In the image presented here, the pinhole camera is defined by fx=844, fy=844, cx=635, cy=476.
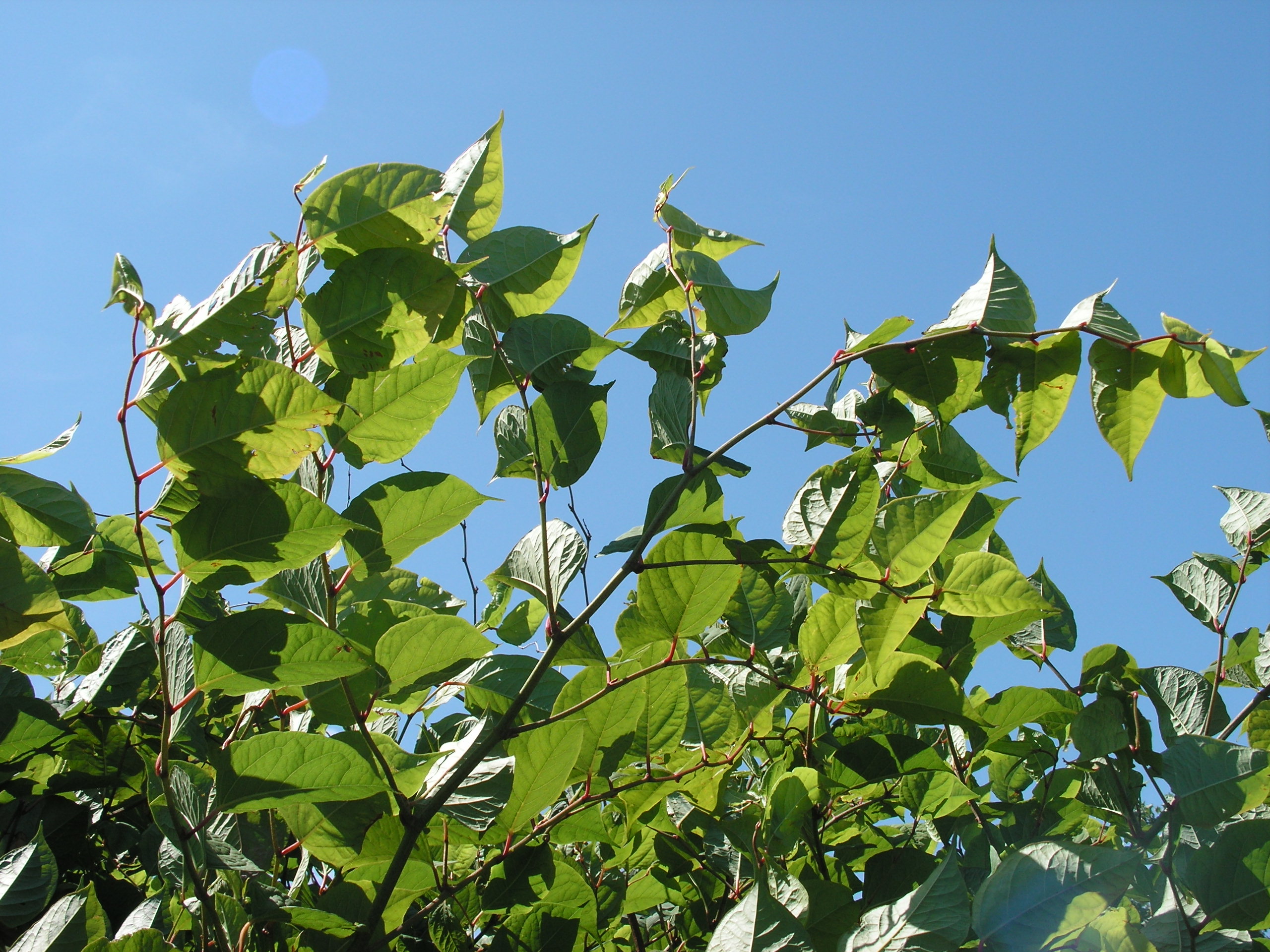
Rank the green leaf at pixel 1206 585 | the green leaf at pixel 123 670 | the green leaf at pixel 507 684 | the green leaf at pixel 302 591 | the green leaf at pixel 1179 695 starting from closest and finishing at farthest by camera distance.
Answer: the green leaf at pixel 302 591, the green leaf at pixel 507 684, the green leaf at pixel 1179 695, the green leaf at pixel 123 670, the green leaf at pixel 1206 585

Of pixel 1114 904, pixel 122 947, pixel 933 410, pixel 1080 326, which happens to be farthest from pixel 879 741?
pixel 122 947

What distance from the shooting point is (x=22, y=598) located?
2.88 feet

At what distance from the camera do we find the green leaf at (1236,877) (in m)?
0.91

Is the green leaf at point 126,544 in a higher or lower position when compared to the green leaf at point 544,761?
higher

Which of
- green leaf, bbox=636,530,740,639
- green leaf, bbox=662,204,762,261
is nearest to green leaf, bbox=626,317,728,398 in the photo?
green leaf, bbox=662,204,762,261

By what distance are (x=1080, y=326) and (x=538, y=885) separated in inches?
36.4

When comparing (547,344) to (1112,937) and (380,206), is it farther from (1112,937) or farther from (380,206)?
(1112,937)

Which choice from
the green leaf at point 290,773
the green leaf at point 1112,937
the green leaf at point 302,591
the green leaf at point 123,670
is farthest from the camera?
the green leaf at point 123,670

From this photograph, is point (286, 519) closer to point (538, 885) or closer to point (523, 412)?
point (523, 412)

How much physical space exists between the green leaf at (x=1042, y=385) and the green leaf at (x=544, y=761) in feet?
1.97

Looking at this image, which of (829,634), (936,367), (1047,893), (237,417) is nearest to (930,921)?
(1047,893)

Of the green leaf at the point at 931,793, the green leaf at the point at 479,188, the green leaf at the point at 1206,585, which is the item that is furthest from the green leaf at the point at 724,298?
the green leaf at the point at 1206,585

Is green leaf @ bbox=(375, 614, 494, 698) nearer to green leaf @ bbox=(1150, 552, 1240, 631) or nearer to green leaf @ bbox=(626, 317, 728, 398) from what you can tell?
green leaf @ bbox=(626, 317, 728, 398)

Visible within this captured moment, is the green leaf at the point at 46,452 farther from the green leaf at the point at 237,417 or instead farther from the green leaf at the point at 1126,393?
the green leaf at the point at 1126,393
